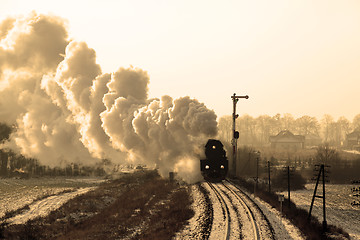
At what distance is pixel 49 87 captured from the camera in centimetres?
7700

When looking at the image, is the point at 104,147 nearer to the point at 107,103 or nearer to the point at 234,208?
the point at 107,103

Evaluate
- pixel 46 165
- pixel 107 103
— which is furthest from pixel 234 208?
pixel 46 165

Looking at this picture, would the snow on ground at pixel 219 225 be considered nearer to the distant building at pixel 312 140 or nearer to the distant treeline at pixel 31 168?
the distant treeline at pixel 31 168

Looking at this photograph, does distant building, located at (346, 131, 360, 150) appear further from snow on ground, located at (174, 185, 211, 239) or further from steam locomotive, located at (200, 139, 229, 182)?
snow on ground, located at (174, 185, 211, 239)


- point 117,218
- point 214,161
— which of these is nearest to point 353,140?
point 214,161

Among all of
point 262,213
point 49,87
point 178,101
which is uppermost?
point 49,87

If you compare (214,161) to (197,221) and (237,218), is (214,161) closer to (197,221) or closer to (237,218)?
(237,218)

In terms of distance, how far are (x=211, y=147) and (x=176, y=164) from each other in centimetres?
1152

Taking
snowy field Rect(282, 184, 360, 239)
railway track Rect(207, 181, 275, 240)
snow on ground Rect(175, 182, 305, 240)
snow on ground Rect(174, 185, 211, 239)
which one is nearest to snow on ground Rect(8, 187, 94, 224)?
snow on ground Rect(174, 185, 211, 239)

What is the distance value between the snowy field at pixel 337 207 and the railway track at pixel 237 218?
7.22 m

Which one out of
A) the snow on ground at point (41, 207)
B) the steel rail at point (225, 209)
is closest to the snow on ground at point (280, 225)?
the steel rail at point (225, 209)

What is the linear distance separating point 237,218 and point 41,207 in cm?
2410

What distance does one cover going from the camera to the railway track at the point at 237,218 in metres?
21.1

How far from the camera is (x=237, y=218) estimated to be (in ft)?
80.8
